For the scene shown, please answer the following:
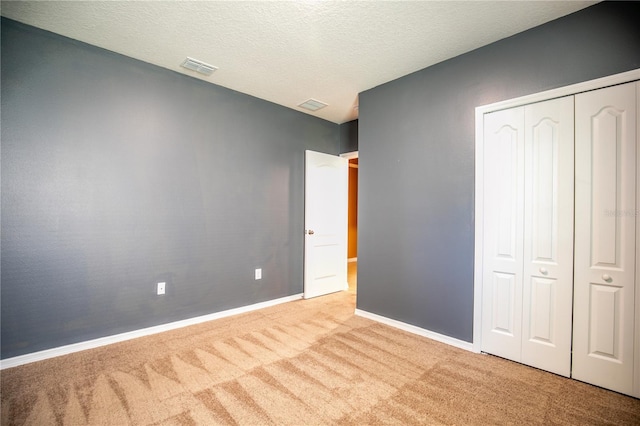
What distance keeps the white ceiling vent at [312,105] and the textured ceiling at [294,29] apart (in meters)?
0.75

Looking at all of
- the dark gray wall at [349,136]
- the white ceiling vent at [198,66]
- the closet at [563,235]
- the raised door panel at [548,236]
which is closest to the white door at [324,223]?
the dark gray wall at [349,136]

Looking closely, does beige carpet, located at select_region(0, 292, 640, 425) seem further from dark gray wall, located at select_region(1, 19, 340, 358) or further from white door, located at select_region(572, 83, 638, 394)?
dark gray wall, located at select_region(1, 19, 340, 358)

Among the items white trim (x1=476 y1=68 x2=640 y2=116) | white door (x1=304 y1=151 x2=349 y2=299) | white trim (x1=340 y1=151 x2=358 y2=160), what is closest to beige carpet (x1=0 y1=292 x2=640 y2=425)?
white door (x1=304 y1=151 x2=349 y2=299)

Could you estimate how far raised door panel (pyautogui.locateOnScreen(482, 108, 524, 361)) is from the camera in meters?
2.38

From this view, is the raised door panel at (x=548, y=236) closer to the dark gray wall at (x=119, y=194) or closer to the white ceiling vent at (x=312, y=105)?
the white ceiling vent at (x=312, y=105)

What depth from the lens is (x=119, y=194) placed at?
2.73 metres

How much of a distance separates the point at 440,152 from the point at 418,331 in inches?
73.0

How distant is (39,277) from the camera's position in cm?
237

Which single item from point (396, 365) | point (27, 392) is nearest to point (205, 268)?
point (27, 392)

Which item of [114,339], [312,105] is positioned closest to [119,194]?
[114,339]

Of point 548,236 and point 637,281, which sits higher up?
point 548,236

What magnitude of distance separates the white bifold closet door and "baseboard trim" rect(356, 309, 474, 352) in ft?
0.61

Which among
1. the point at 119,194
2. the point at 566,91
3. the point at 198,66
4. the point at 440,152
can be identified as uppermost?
the point at 198,66

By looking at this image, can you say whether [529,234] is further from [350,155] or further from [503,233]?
[350,155]
